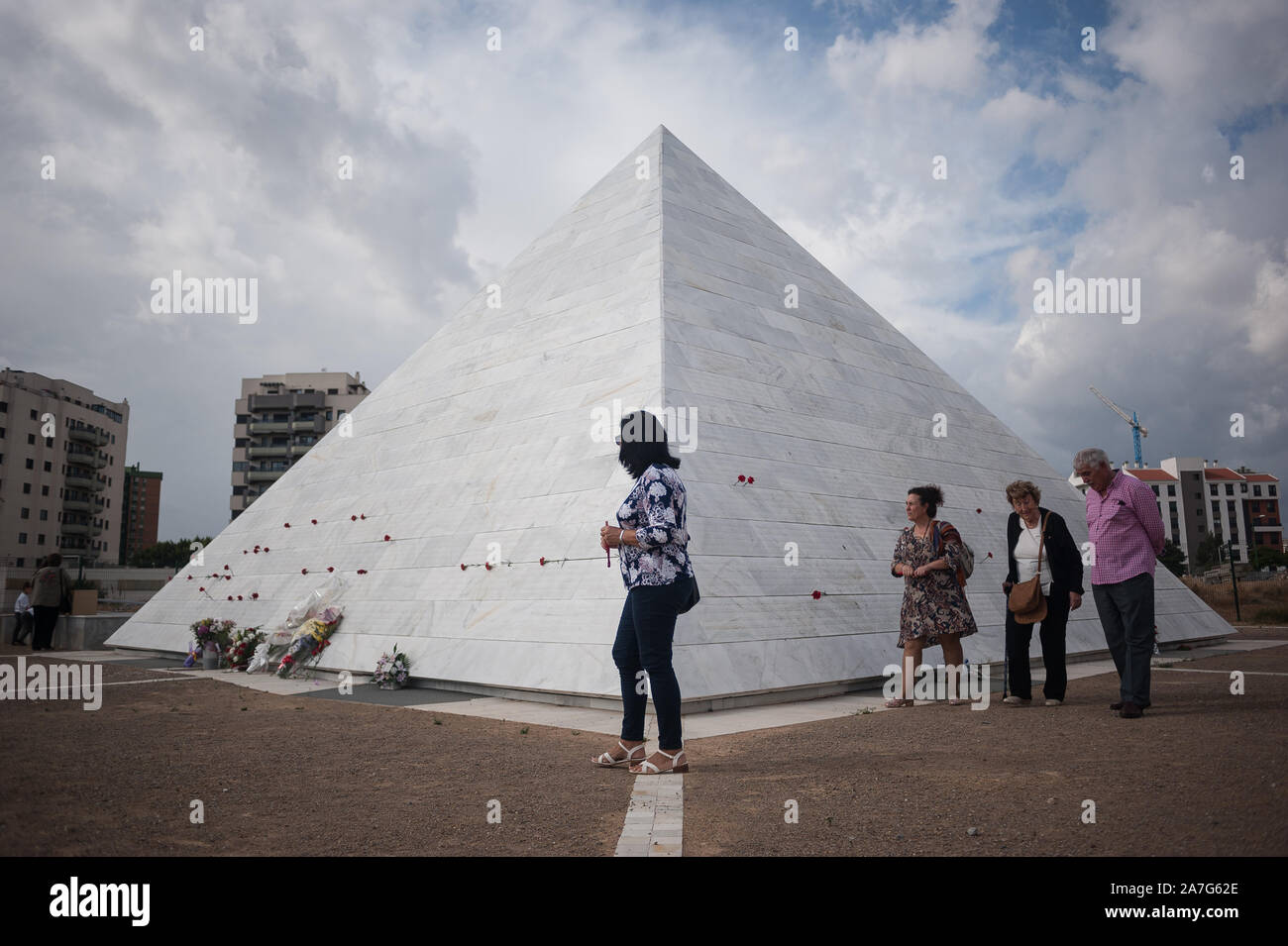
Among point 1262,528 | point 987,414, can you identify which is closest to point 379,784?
point 987,414

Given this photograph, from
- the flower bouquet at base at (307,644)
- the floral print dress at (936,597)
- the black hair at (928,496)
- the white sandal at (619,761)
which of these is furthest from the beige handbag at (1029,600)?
the flower bouquet at base at (307,644)

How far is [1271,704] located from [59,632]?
15.9 meters

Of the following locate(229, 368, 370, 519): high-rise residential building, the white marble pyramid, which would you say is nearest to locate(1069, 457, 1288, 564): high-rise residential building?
locate(229, 368, 370, 519): high-rise residential building

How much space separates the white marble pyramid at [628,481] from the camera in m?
→ 6.75

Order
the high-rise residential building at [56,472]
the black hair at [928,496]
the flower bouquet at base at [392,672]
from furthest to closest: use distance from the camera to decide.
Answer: the high-rise residential building at [56,472]
the flower bouquet at base at [392,672]
the black hair at [928,496]

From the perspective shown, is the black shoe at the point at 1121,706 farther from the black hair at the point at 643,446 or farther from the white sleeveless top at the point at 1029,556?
the black hair at the point at 643,446

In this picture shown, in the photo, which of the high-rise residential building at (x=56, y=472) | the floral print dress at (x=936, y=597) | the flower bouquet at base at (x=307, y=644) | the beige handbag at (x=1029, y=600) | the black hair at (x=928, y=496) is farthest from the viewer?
the high-rise residential building at (x=56, y=472)

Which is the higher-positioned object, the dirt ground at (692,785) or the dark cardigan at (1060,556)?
the dark cardigan at (1060,556)

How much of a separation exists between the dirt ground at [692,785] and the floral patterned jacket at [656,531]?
1.06m

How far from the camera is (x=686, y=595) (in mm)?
4270

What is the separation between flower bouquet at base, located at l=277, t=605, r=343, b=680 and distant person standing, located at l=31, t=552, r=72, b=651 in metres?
6.06

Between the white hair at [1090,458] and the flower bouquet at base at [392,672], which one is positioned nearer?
the white hair at [1090,458]

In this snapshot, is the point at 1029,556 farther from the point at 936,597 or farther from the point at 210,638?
the point at 210,638

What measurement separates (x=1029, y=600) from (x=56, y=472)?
76.2 meters
